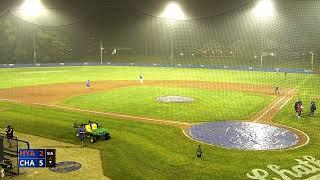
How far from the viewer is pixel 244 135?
2419cm

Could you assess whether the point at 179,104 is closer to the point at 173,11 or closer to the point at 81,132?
the point at 81,132

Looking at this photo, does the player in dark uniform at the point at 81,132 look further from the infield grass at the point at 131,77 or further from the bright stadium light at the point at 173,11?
the bright stadium light at the point at 173,11

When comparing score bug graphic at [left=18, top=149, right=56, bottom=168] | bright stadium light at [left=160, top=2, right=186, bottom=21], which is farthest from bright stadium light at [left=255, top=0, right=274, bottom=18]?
score bug graphic at [left=18, top=149, right=56, bottom=168]

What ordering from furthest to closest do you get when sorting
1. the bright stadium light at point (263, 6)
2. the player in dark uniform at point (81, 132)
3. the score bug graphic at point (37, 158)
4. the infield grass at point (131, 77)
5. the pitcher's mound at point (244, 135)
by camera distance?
the bright stadium light at point (263, 6), the infield grass at point (131, 77), the pitcher's mound at point (244, 135), the player in dark uniform at point (81, 132), the score bug graphic at point (37, 158)

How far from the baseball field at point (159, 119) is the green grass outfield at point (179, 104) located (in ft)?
0.28

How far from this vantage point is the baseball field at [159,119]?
714 inches

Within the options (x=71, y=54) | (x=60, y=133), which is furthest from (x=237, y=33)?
(x=60, y=133)

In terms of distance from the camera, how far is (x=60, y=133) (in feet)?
80.6

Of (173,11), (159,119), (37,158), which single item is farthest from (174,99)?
(173,11)

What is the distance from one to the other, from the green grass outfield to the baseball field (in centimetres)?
9

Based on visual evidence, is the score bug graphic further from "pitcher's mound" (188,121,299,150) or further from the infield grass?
the infield grass

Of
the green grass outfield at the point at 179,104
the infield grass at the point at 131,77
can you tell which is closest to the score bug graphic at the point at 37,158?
the green grass outfield at the point at 179,104

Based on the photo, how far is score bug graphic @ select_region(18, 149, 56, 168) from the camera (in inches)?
607

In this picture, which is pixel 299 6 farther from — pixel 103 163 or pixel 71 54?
pixel 103 163
